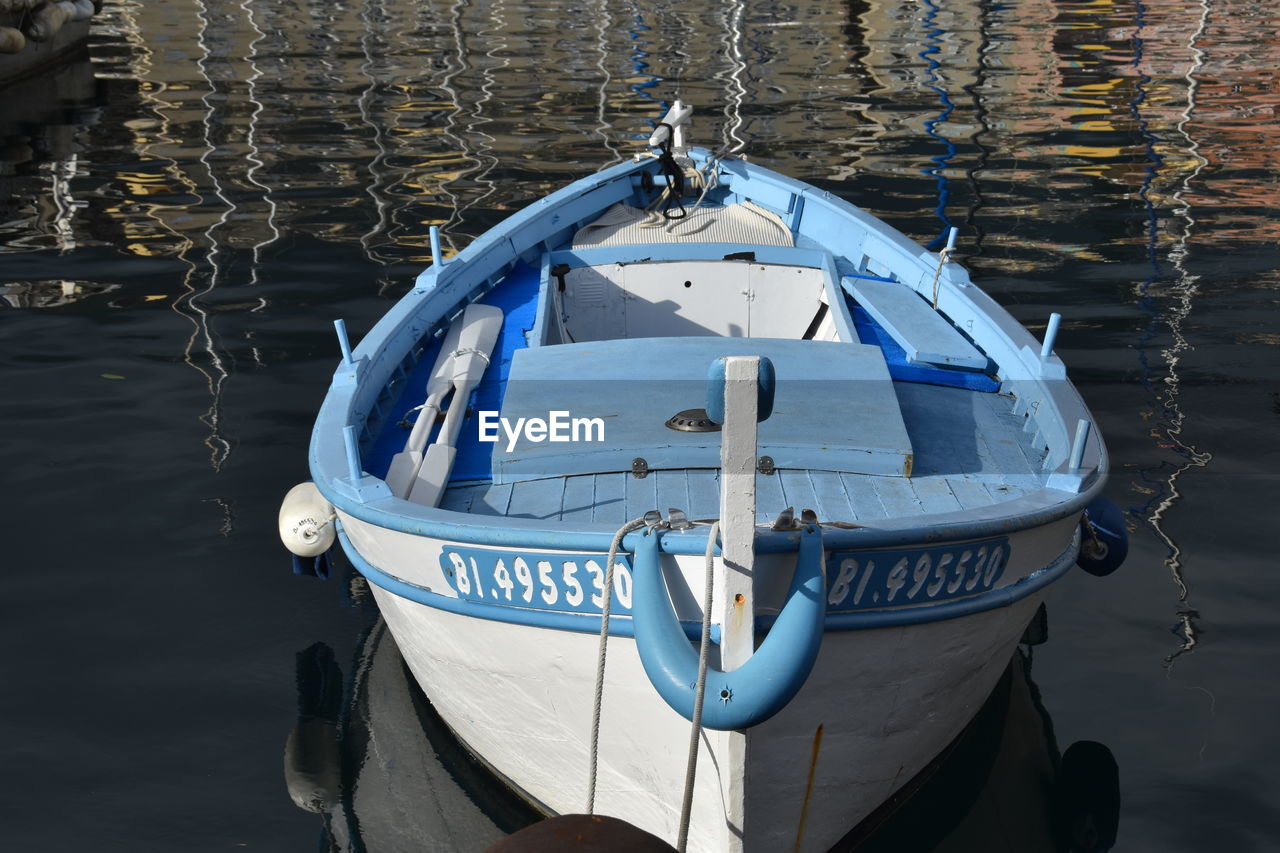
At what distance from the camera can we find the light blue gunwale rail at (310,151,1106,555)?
196 inches

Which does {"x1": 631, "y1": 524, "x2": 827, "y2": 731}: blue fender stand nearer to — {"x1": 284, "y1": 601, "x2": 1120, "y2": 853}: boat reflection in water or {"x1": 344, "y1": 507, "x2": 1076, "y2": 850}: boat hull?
{"x1": 344, "y1": 507, "x2": 1076, "y2": 850}: boat hull

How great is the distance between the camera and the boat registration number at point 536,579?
16.0 feet

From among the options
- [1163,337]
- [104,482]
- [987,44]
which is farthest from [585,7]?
[104,482]

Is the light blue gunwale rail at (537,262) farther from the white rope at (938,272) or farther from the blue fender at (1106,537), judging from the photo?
the blue fender at (1106,537)

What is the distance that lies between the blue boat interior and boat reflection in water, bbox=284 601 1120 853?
1.44 metres

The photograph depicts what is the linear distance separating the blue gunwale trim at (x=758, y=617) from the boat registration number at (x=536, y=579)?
4 centimetres

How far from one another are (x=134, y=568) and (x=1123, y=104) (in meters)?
19.9

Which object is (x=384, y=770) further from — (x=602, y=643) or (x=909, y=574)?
(x=909, y=574)

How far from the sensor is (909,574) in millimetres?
4965

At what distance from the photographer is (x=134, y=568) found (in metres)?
8.12

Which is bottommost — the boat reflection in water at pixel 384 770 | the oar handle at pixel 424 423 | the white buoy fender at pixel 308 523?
the boat reflection in water at pixel 384 770

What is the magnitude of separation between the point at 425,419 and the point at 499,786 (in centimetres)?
195

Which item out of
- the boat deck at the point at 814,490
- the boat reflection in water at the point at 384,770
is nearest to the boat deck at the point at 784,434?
the boat deck at the point at 814,490

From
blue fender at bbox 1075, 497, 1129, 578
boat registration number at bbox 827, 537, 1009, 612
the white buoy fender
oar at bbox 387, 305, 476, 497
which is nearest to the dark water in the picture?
blue fender at bbox 1075, 497, 1129, 578
